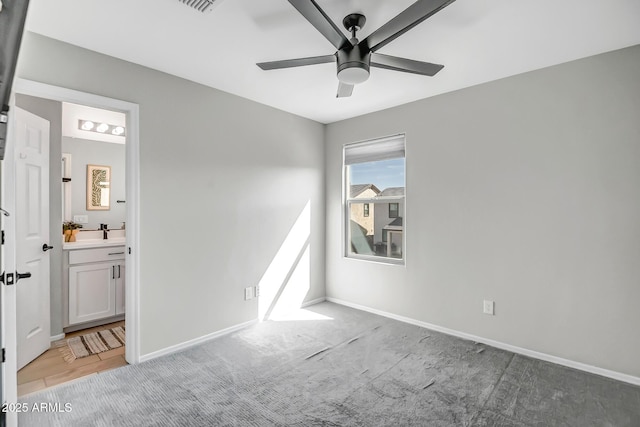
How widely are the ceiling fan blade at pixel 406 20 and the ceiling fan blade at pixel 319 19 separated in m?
0.16

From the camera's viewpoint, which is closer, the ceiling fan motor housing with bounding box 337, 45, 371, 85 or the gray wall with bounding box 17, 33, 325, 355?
the ceiling fan motor housing with bounding box 337, 45, 371, 85

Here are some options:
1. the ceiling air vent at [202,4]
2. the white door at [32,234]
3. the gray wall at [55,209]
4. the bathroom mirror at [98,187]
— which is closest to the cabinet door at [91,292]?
the gray wall at [55,209]

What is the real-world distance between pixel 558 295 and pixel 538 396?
0.88 meters

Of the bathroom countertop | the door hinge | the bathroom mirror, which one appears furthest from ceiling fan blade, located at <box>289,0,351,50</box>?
the bathroom mirror

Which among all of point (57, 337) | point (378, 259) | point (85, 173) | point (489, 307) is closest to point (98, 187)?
point (85, 173)

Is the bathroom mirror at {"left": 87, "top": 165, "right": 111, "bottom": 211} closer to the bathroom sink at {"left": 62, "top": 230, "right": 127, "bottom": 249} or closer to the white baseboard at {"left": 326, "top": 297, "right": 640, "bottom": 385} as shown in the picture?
the bathroom sink at {"left": 62, "top": 230, "right": 127, "bottom": 249}

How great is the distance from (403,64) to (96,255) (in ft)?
11.8

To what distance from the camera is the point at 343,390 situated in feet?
7.15

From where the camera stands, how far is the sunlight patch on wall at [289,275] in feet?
11.7

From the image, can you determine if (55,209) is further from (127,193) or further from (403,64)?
(403,64)

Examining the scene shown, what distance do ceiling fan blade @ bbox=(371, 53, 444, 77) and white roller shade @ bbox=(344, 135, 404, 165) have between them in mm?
1534

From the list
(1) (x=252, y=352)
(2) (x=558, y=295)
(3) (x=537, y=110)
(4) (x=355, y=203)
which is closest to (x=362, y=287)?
(4) (x=355, y=203)

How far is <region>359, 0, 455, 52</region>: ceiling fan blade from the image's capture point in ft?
4.57

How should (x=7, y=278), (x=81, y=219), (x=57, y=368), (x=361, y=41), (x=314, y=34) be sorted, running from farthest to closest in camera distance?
Answer: (x=81, y=219) → (x=57, y=368) → (x=314, y=34) → (x=361, y=41) → (x=7, y=278)
